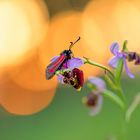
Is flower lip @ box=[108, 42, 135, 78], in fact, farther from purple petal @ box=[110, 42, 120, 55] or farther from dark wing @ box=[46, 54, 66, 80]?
dark wing @ box=[46, 54, 66, 80]

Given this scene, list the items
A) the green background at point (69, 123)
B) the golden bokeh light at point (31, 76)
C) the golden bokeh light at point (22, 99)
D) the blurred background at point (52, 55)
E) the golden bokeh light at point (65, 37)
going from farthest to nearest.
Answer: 1. the golden bokeh light at point (65, 37)
2. the golden bokeh light at point (31, 76)
3. the golden bokeh light at point (22, 99)
4. the blurred background at point (52, 55)
5. the green background at point (69, 123)

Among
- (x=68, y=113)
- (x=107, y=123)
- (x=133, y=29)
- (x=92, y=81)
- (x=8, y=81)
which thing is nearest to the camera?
(x=92, y=81)

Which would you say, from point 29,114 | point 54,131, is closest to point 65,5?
point 29,114

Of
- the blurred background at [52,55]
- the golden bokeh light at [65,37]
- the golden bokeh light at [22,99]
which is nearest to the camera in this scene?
the blurred background at [52,55]

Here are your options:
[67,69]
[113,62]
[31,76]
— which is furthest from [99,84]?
[31,76]

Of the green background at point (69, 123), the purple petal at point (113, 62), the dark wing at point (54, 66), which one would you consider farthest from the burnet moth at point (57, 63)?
the green background at point (69, 123)

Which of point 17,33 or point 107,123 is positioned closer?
point 107,123

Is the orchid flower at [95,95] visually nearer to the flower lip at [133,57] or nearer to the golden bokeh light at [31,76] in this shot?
the flower lip at [133,57]

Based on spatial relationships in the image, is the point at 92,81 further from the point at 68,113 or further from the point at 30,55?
the point at 30,55

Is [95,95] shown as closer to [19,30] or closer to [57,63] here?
[57,63]
